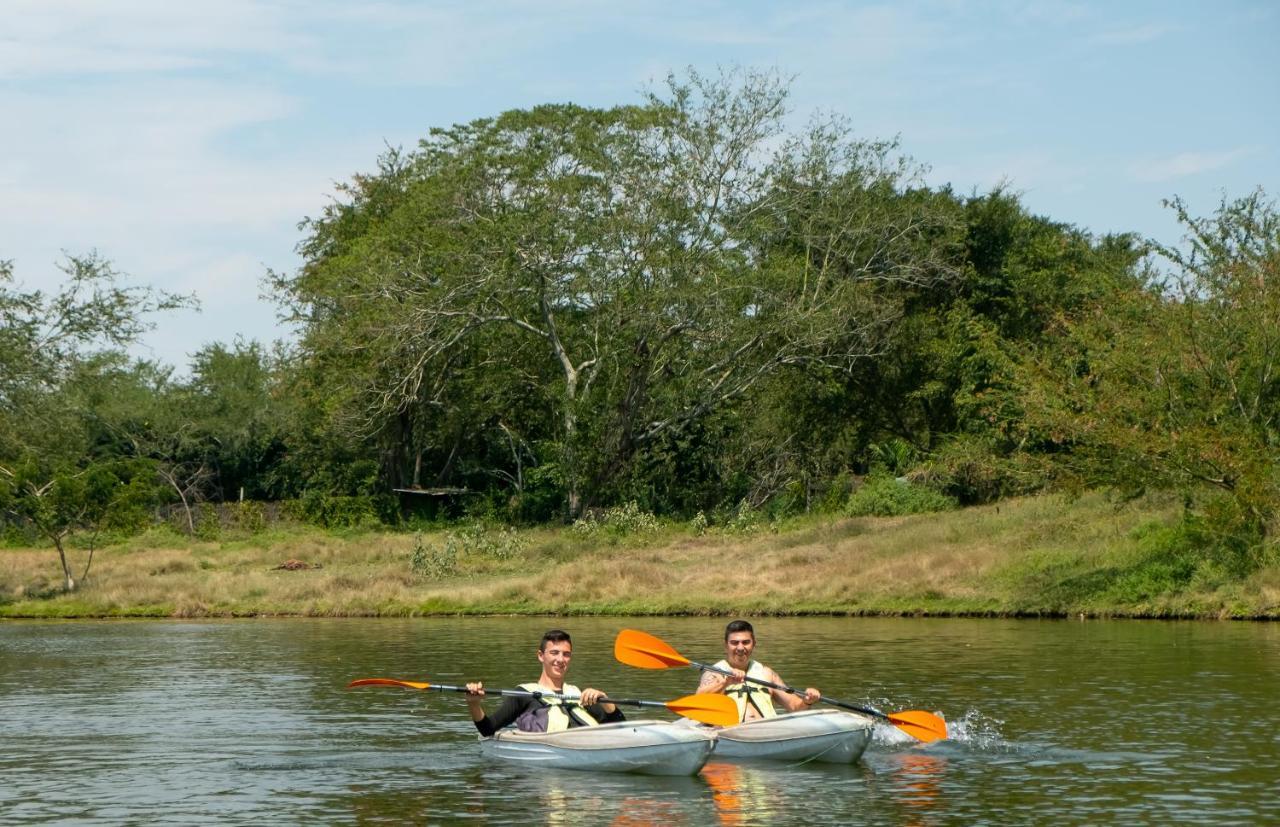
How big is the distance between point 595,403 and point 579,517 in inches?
134

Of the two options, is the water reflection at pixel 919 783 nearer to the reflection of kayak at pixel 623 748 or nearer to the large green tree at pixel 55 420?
the reflection of kayak at pixel 623 748

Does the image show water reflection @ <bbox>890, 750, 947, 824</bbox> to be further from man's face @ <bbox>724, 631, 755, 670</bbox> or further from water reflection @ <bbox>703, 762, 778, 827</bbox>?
man's face @ <bbox>724, 631, 755, 670</bbox>

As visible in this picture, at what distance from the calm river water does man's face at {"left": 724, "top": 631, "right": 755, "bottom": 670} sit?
1000mm

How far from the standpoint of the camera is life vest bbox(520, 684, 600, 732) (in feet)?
50.0

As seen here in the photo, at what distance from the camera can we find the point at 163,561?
134 ft

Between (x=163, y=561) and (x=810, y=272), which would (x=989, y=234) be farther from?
(x=163, y=561)

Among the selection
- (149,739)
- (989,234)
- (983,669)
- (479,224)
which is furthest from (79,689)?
(989,234)

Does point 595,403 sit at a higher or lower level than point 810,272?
lower

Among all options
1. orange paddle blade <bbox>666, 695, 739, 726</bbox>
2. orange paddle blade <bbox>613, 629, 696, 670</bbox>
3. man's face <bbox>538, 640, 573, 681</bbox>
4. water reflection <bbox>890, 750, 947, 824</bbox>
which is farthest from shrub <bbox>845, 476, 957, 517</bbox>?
man's face <bbox>538, 640, 573, 681</bbox>

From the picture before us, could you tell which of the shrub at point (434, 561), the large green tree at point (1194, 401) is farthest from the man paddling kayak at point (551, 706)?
the shrub at point (434, 561)

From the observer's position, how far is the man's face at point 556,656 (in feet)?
49.5

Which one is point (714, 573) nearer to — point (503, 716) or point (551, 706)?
point (503, 716)

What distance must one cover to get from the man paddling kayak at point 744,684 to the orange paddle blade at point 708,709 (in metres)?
0.22

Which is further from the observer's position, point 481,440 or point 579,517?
point 481,440
